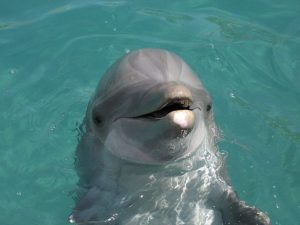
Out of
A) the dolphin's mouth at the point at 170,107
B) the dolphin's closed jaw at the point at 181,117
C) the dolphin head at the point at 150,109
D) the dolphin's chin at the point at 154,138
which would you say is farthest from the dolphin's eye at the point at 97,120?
the dolphin's closed jaw at the point at 181,117

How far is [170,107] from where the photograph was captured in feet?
13.2

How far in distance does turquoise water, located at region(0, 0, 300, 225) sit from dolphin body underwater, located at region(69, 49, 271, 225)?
1.52 metres

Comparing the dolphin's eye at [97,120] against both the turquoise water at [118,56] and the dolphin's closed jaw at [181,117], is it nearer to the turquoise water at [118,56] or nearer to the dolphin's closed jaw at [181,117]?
the dolphin's closed jaw at [181,117]

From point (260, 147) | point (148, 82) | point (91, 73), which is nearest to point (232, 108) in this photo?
point (260, 147)

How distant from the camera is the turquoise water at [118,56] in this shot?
23.7ft

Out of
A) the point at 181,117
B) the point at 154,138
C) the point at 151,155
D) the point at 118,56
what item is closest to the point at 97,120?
the point at 151,155

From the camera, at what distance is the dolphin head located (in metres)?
4.00

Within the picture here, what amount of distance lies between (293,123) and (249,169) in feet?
4.20

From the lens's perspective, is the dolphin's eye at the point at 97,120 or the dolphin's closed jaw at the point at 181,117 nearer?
the dolphin's closed jaw at the point at 181,117

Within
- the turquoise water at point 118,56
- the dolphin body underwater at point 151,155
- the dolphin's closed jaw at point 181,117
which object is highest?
the dolphin's closed jaw at point 181,117

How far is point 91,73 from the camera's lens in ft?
30.5

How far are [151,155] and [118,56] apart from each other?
5212 millimetres

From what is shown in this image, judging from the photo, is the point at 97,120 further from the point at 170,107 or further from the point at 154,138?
the point at 170,107

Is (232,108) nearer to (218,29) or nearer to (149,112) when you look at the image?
(218,29)
